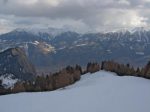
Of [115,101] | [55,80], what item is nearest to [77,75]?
[55,80]

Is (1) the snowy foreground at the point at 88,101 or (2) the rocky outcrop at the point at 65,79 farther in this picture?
(2) the rocky outcrop at the point at 65,79

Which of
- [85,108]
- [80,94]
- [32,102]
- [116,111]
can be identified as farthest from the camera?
[80,94]

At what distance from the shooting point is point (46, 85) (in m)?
158

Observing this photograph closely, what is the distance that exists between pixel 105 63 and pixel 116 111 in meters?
127

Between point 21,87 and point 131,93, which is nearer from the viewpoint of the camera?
point 131,93

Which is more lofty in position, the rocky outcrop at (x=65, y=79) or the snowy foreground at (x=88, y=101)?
the snowy foreground at (x=88, y=101)

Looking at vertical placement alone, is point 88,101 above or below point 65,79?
above

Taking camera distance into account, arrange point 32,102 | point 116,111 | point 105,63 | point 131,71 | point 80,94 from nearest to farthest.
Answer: point 116,111, point 32,102, point 80,94, point 131,71, point 105,63

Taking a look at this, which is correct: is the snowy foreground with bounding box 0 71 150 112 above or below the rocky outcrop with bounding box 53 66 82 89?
above

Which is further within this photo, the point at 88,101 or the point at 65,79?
the point at 65,79

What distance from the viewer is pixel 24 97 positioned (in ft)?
285

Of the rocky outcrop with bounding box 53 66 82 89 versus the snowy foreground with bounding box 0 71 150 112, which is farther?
the rocky outcrop with bounding box 53 66 82 89

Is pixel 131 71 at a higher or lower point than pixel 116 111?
lower

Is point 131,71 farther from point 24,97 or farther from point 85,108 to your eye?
point 85,108
